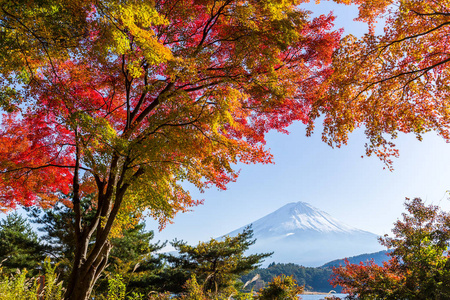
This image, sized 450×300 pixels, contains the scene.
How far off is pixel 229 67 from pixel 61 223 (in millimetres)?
11419

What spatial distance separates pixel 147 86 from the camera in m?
4.83

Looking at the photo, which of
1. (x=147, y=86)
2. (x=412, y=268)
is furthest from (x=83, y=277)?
(x=412, y=268)

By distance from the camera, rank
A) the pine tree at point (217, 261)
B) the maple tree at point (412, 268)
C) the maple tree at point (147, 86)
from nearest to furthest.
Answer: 1. the maple tree at point (147, 86)
2. the maple tree at point (412, 268)
3. the pine tree at point (217, 261)

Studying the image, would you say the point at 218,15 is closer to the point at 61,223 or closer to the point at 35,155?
the point at 35,155

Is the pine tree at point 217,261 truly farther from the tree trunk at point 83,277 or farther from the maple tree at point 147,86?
the tree trunk at point 83,277

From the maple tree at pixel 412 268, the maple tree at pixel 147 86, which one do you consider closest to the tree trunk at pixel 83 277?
the maple tree at pixel 147 86

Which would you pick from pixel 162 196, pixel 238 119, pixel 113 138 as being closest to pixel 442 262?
pixel 238 119

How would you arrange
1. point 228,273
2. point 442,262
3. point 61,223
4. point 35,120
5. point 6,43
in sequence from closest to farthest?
point 6,43 < point 442,262 < point 35,120 < point 228,273 < point 61,223

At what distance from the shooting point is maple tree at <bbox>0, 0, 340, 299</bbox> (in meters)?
3.78

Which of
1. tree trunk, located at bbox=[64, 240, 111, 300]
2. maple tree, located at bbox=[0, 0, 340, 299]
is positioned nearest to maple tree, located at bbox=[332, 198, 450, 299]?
maple tree, located at bbox=[0, 0, 340, 299]

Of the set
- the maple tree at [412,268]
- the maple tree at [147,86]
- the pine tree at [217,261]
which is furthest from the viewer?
the pine tree at [217,261]

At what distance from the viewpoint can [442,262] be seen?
4.95 meters

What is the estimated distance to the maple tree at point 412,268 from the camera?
510 centimetres

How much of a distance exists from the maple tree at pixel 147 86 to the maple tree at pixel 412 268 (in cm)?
391
